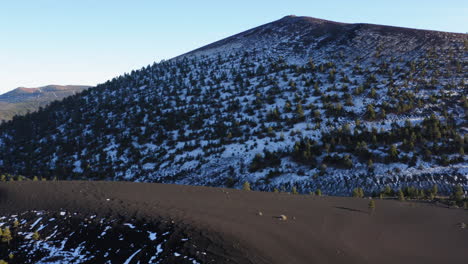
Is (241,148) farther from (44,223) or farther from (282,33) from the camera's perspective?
(282,33)

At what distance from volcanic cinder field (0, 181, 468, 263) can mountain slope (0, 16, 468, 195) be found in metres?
7.58

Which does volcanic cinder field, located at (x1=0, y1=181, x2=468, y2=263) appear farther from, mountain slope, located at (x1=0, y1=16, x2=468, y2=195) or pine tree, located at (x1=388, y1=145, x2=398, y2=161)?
pine tree, located at (x1=388, y1=145, x2=398, y2=161)

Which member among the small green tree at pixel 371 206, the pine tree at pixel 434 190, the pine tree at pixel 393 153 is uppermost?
the small green tree at pixel 371 206

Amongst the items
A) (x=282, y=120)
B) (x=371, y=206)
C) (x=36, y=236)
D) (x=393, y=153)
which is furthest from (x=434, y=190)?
(x=36, y=236)

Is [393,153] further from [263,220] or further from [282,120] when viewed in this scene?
[263,220]

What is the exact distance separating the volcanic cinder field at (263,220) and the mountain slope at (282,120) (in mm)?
7583

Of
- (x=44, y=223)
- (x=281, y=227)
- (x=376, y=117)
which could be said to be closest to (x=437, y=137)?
(x=376, y=117)

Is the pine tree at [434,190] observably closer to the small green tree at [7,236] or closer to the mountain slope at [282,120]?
the mountain slope at [282,120]

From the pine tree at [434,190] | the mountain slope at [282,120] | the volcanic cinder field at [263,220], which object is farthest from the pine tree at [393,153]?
the volcanic cinder field at [263,220]

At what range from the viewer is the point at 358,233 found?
10188 millimetres

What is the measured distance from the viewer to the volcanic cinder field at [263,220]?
337 inches

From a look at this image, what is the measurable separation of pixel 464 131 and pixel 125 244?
24.5 metres

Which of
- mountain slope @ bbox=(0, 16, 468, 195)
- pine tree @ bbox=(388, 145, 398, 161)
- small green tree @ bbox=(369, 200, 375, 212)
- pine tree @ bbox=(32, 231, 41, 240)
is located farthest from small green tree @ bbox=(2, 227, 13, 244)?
pine tree @ bbox=(388, 145, 398, 161)

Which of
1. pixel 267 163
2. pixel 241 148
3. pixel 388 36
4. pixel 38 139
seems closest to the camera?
pixel 267 163
